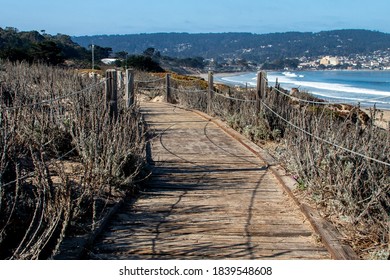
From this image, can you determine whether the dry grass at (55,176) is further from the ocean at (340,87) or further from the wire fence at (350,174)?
the ocean at (340,87)

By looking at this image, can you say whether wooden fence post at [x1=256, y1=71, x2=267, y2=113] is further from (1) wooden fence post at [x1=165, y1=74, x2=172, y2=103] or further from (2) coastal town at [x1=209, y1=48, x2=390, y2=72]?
(2) coastal town at [x1=209, y1=48, x2=390, y2=72]

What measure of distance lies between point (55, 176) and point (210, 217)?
2.22m

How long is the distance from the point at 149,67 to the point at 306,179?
3466 centimetres

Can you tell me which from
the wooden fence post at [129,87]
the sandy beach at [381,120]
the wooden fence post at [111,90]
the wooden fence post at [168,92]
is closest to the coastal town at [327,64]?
the sandy beach at [381,120]

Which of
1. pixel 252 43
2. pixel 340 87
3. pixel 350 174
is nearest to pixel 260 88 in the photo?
pixel 350 174

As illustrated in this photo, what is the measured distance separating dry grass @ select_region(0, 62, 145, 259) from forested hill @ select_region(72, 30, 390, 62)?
103m

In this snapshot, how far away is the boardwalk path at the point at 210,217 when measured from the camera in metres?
4.16

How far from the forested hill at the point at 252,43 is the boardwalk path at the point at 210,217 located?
10257cm

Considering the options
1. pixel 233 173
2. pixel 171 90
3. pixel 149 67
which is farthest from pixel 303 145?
pixel 149 67

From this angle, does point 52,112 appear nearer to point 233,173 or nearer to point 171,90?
point 233,173

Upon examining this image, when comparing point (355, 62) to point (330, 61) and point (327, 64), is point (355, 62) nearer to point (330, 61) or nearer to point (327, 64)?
point (330, 61)

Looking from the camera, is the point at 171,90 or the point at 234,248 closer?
the point at 234,248
